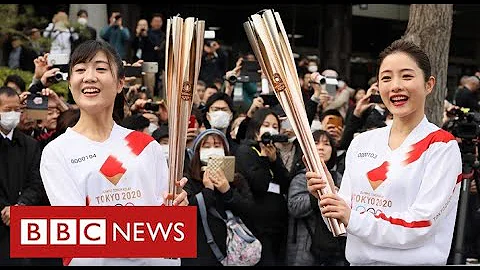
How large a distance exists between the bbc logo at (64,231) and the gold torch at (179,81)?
0.29 m

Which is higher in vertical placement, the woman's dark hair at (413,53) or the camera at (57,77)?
the woman's dark hair at (413,53)

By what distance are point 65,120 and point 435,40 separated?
2213 millimetres

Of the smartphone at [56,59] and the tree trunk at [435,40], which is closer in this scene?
the smartphone at [56,59]

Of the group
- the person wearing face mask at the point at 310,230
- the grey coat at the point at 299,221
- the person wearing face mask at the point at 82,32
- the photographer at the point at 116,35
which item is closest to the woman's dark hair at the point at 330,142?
the person wearing face mask at the point at 310,230

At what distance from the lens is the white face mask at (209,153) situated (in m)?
4.74

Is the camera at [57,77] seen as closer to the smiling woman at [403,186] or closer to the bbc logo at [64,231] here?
the bbc logo at [64,231]

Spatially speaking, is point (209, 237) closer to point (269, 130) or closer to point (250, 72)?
point (269, 130)

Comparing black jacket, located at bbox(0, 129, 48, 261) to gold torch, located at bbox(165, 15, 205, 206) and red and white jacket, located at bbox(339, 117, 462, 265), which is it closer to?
gold torch, located at bbox(165, 15, 205, 206)

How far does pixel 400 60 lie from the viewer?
9.52ft

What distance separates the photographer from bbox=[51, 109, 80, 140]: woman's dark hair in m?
4.81

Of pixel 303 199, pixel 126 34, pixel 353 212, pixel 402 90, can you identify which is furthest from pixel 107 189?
pixel 126 34

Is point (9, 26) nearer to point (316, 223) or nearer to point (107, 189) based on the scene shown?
point (316, 223)

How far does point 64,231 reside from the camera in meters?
2.80

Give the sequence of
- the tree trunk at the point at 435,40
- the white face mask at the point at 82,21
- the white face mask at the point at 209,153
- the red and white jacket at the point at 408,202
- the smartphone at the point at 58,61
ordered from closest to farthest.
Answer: the red and white jacket at the point at 408,202 → the white face mask at the point at 209,153 → the smartphone at the point at 58,61 → the tree trunk at the point at 435,40 → the white face mask at the point at 82,21
